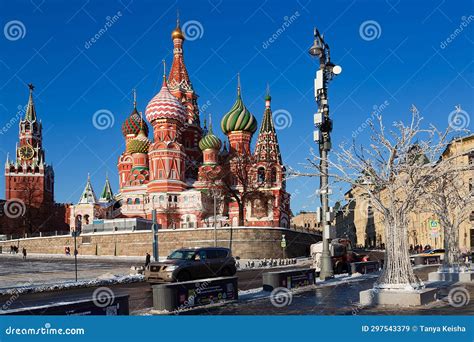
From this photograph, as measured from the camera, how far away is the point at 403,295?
13.9m

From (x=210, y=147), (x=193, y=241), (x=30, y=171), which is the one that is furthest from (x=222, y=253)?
(x=30, y=171)

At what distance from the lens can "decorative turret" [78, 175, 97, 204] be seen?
262 feet

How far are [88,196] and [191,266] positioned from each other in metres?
62.7

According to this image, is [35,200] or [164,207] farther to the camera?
[35,200]

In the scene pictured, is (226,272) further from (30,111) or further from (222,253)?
(30,111)

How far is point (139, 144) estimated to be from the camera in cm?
7906

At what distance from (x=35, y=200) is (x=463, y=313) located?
101m

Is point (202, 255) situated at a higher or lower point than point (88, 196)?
lower

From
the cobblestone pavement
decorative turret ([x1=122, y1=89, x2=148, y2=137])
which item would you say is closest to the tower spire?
decorative turret ([x1=122, y1=89, x2=148, y2=137])

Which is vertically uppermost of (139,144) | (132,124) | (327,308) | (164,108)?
(132,124)

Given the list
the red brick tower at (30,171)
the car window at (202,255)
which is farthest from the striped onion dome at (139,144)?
the car window at (202,255)

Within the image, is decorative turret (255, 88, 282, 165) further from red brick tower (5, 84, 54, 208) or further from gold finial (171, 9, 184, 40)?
red brick tower (5, 84, 54, 208)

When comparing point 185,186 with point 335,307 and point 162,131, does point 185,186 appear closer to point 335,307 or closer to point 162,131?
point 162,131
